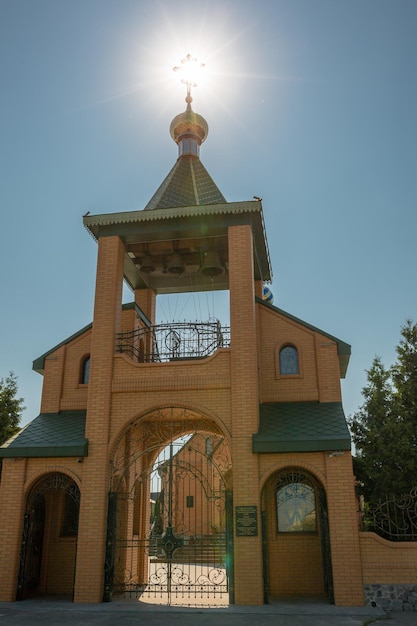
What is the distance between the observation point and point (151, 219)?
12.2 meters

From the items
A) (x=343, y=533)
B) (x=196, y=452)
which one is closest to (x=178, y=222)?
(x=196, y=452)

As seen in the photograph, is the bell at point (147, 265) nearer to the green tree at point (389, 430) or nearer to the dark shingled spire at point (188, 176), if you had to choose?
the dark shingled spire at point (188, 176)

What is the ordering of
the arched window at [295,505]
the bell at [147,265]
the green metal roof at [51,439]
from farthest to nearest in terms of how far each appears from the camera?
1. the bell at [147,265]
2. the arched window at [295,505]
3. the green metal roof at [51,439]

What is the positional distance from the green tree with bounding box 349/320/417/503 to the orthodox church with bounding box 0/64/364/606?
1628 mm

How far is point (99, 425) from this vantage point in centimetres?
1111

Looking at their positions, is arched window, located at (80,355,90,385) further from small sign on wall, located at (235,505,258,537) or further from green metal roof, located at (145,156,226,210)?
small sign on wall, located at (235,505,258,537)

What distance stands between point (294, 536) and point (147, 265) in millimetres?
7146

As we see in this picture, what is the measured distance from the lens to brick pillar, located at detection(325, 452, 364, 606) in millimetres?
9461

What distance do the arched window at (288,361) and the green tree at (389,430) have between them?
2.30m

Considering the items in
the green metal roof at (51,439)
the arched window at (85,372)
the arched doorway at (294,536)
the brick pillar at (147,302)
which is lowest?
the arched doorway at (294,536)

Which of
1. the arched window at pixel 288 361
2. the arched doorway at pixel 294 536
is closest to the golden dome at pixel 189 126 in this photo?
the arched window at pixel 288 361

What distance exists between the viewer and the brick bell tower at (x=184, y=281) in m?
10.3

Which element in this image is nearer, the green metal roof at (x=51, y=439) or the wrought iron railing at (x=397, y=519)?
the wrought iron railing at (x=397, y=519)

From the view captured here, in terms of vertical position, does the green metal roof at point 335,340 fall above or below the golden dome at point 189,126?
below
